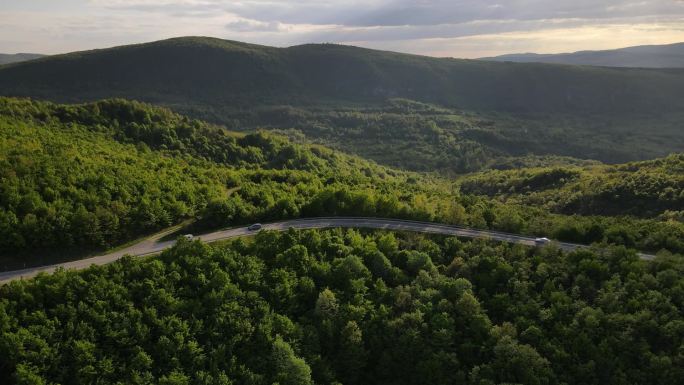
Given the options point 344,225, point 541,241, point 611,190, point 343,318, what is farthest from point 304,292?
point 611,190

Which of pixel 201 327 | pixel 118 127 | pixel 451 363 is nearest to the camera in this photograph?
pixel 201 327

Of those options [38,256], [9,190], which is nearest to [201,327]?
[38,256]

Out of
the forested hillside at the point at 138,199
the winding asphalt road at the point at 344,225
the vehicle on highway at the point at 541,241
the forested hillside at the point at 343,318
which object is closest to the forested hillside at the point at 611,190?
the forested hillside at the point at 138,199

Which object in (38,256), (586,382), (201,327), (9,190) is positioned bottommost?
(586,382)

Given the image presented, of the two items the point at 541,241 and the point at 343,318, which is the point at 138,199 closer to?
the point at 343,318

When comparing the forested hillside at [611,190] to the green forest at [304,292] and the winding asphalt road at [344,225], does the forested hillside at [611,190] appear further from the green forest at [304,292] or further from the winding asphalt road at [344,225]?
the winding asphalt road at [344,225]

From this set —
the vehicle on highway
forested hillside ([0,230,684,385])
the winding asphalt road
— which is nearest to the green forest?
forested hillside ([0,230,684,385])

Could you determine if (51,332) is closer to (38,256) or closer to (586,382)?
(38,256)
